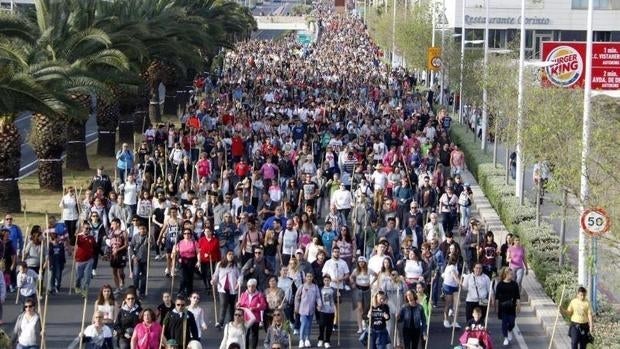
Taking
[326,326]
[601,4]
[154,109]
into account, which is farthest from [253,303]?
[601,4]

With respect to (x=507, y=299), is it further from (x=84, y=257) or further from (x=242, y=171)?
(x=242, y=171)

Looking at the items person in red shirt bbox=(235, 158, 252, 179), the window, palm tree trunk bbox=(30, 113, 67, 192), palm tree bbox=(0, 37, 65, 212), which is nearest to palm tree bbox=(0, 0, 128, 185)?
palm tree trunk bbox=(30, 113, 67, 192)

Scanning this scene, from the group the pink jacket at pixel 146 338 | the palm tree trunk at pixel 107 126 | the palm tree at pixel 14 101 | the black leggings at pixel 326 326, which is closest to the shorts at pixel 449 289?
the black leggings at pixel 326 326

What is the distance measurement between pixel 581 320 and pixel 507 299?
1404 mm

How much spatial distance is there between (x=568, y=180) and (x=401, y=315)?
4.29 metres

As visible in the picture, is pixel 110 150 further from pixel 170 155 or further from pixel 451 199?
pixel 451 199

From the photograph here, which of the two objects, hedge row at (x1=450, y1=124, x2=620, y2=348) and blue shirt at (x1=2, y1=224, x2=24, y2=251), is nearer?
hedge row at (x1=450, y1=124, x2=620, y2=348)

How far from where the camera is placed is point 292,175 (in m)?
29.8

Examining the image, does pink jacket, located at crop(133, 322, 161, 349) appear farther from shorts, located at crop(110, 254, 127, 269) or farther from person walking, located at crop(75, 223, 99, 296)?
shorts, located at crop(110, 254, 127, 269)

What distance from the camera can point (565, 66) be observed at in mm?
24625

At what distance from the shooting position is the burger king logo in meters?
24.5

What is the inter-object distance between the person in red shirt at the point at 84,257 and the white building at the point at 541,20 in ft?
196

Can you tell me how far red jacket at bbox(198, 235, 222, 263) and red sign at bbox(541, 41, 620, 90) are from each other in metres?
7.63

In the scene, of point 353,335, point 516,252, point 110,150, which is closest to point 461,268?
point 516,252
